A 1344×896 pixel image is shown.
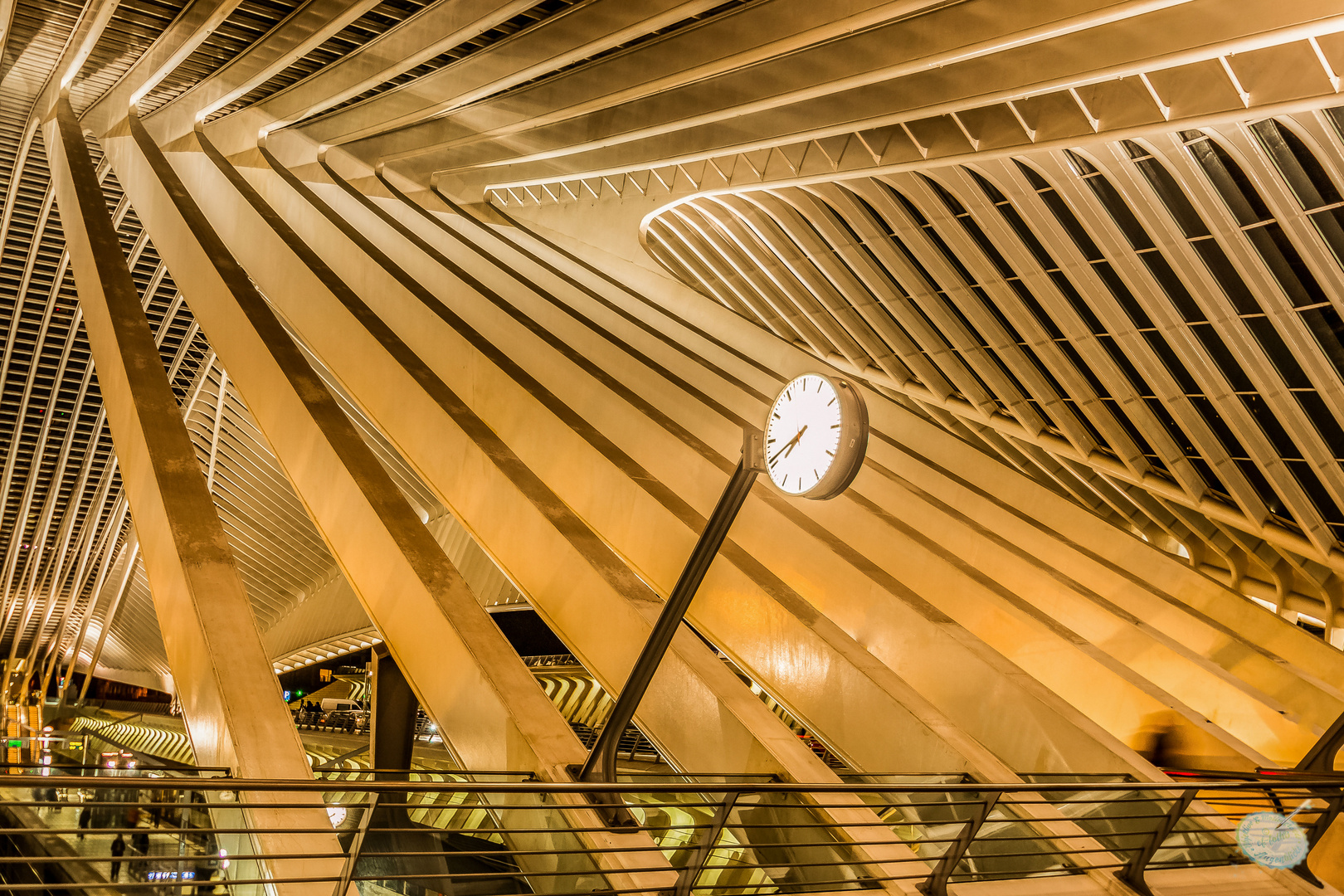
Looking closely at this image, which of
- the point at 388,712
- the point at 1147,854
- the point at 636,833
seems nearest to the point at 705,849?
the point at 636,833

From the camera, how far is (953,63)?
9172 millimetres

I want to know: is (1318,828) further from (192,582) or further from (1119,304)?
(192,582)

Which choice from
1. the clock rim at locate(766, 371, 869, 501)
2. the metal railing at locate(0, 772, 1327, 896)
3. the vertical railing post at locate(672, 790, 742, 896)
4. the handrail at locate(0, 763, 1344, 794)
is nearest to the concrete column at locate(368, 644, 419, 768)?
the metal railing at locate(0, 772, 1327, 896)

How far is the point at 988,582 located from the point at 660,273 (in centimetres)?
1096

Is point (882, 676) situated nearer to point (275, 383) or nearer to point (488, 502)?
point (488, 502)

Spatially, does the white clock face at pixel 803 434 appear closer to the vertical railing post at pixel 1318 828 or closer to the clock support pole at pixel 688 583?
the clock support pole at pixel 688 583

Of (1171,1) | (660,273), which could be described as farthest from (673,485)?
(660,273)

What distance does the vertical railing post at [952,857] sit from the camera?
4.72 meters

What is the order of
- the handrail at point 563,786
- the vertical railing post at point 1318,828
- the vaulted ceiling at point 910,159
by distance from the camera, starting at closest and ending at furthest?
the handrail at point 563,786 → the vertical railing post at point 1318,828 → the vaulted ceiling at point 910,159

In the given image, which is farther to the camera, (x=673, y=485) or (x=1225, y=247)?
(x=673, y=485)

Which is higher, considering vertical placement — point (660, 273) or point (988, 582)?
point (660, 273)

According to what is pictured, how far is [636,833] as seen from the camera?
15.1 feet

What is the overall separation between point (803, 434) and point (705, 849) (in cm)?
187

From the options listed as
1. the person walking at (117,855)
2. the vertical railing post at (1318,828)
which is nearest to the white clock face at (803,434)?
the person walking at (117,855)
